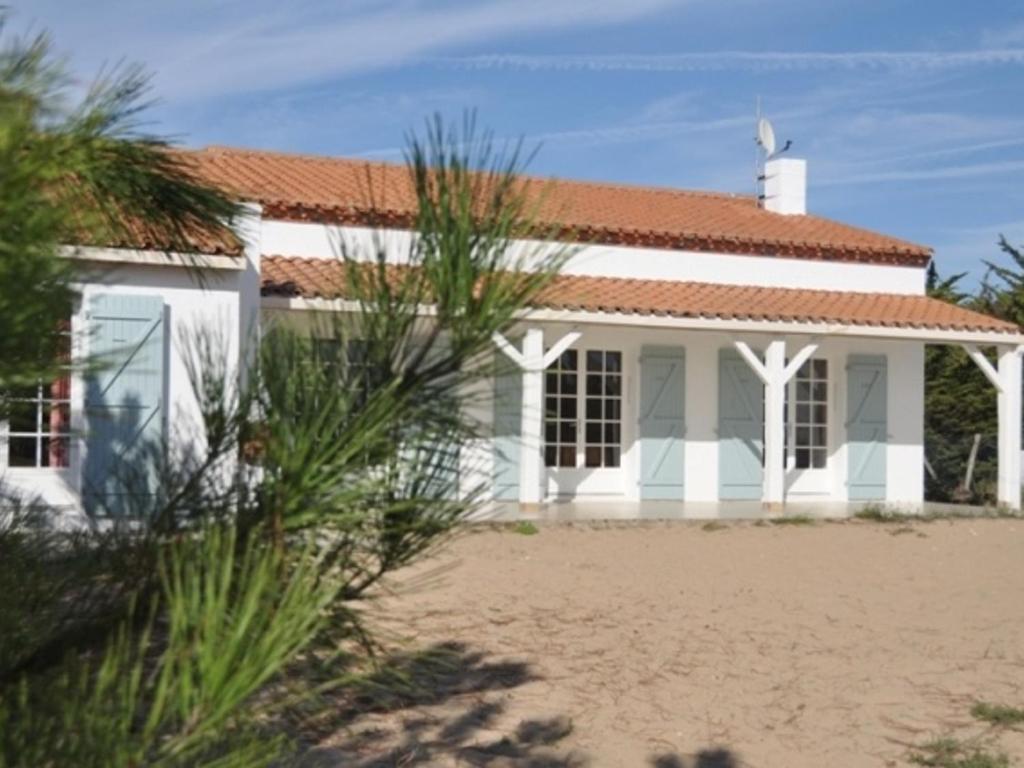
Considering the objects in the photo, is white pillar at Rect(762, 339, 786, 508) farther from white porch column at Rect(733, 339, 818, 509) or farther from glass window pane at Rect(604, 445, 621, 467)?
A: glass window pane at Rect(604, 445, 621, 467)

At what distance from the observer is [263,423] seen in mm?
1658

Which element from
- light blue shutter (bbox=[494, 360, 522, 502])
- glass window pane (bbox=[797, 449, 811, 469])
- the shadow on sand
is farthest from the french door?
light blue shutter (bbox=[494, 360, 522, 502])

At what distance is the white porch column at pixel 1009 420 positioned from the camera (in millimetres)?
17438

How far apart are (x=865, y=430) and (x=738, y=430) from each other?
179cm

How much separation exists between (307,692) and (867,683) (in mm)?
7162

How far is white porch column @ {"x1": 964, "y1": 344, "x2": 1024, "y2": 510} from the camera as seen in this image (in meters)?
17.4

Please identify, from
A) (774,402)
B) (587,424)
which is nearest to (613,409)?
(587,424)

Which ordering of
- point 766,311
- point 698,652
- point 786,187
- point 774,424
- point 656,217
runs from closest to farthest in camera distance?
point 698,652 < point 774,424 < point 766,311 < point 656,217 < point 786,187

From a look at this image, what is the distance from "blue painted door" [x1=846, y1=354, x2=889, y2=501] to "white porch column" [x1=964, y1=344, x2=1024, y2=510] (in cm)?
128

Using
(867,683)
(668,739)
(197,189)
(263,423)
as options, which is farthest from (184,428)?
(867,683)

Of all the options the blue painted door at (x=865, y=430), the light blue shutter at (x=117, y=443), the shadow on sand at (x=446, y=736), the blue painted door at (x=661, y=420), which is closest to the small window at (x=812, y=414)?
the blue painted door at (x=865, y=430)

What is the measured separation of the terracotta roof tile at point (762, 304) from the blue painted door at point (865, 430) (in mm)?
803

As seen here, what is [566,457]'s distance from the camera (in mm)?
17016

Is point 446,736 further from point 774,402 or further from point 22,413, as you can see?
point 774,402
